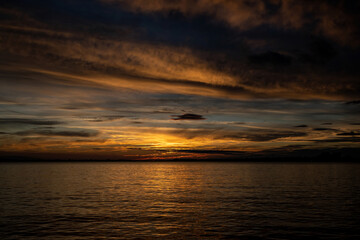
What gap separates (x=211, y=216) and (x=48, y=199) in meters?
26.5

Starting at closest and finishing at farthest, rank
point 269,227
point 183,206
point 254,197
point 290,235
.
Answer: point 290,235 < point 269,227 < point 183,206 < point 254,197

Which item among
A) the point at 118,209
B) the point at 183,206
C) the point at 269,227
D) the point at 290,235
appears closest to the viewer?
the point at 290,235

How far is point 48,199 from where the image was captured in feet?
153

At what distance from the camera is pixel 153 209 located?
127 ft

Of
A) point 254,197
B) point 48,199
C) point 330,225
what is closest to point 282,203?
point 254,197

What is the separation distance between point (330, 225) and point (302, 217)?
3886 millimetres

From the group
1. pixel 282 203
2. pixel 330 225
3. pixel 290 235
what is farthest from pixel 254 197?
pixel 290 235

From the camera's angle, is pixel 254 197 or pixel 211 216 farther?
pixel 254 197

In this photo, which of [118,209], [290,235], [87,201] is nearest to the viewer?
[290,235]

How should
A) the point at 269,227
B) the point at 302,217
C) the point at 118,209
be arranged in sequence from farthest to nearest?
the point at 118,209 < the point at 302,217 < the point at 269,227

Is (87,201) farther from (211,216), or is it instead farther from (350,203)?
(350,203)

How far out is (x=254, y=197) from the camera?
1943 inches

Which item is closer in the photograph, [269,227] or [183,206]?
[269,227]

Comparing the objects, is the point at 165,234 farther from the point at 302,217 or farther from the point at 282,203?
the point at 282,203
